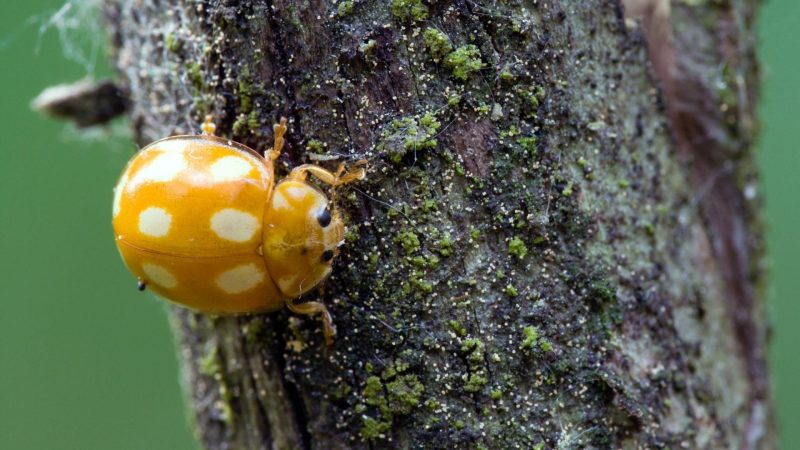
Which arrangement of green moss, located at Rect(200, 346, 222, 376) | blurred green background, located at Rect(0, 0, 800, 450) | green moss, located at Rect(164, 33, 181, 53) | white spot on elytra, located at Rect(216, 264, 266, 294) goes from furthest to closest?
1. blurred green background, located at Rect(0, 0, 800, 450)
2. green moss, located at Rect(200, 346, 222, 376)
3. green moss, located at Rect(164, 33, 181, 53)
4. white spot on elytra, located at Rect(216, 264, 266, 294)

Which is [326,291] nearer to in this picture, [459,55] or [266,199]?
[266,199]

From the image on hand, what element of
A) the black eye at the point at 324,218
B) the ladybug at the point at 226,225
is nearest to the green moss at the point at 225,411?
the ladybug at the point at 226,225

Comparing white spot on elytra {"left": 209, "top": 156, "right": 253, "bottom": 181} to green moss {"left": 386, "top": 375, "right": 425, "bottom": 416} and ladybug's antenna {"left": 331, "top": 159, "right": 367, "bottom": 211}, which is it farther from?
green moss {"left": 386, "top": 375, "right": 425, "bottom": 416}

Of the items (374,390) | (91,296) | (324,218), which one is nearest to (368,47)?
(324,218)

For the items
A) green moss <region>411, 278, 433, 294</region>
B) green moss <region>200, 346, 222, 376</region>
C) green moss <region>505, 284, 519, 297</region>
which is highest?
green moss <region>200, 346, 222, 376</region>

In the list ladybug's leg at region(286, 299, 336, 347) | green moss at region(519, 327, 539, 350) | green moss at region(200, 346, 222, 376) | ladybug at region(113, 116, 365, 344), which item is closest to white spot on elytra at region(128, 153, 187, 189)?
ladybug at region(113, 116, 365, 344)

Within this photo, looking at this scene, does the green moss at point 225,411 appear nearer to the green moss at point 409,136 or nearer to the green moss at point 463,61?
the green moss at point 409,136
